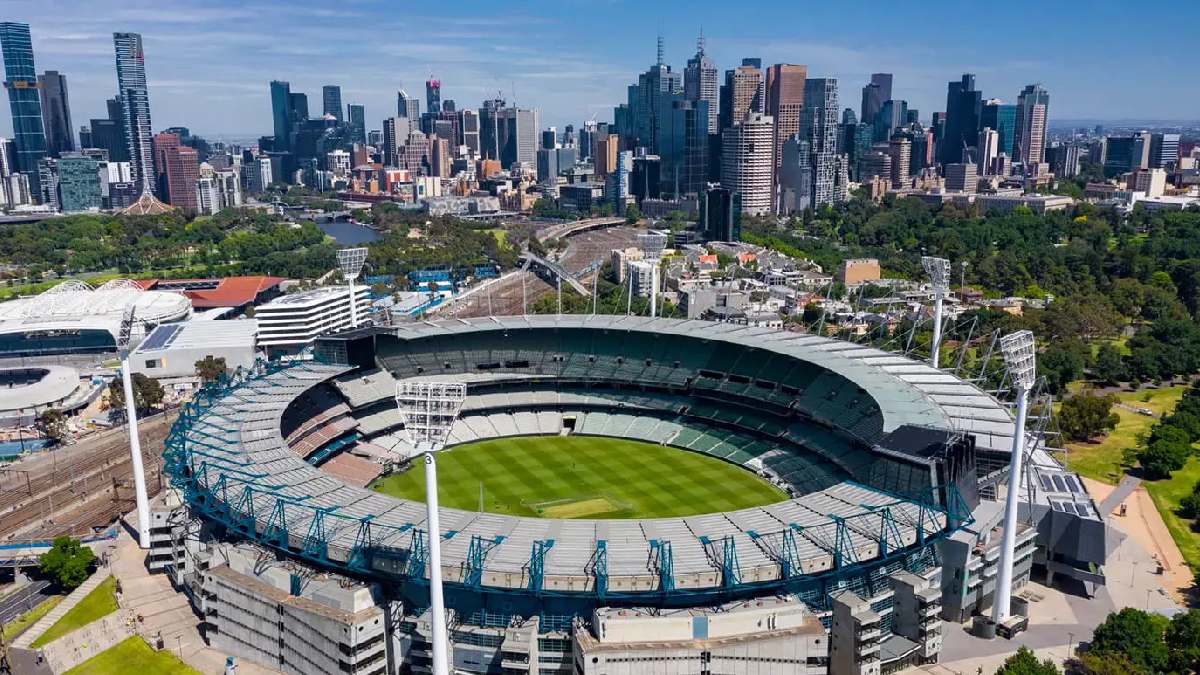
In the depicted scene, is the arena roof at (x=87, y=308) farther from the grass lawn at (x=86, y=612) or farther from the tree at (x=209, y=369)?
the grass lawn at (x=86, y=612)

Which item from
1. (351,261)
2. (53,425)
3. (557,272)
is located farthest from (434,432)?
(557,272)

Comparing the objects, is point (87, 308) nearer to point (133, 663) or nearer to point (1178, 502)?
point (133, 663)

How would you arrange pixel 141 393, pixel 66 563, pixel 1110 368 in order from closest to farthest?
1. pixel 66 563
2. pixel 141 393
3. pixel 1110 368

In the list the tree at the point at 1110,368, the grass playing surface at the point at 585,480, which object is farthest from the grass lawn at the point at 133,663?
the tree at the point at 1110,368

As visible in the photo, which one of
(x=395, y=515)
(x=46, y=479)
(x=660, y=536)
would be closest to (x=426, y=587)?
(x=395, y=515)

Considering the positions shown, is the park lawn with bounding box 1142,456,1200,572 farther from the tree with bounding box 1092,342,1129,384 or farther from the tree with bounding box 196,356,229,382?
the tree with bounding box 196,356,229,382

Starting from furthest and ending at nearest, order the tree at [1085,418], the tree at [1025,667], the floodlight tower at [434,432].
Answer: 1. the tree at [1085,418]
2. the tree at [1025,667]
3. the floodlight tower at [434,432]

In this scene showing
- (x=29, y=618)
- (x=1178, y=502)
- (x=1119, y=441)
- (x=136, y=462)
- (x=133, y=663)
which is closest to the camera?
(x=133, y=663)
